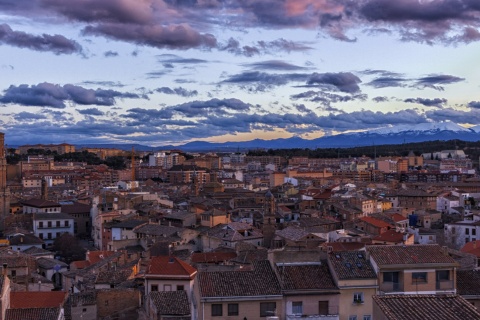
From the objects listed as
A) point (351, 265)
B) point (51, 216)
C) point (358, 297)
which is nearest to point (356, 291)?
point (358, 297)

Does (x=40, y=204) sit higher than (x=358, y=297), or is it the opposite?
(x=358, y=297)

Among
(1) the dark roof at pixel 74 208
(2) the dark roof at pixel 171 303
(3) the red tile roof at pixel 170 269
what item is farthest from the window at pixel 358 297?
(1) the dark roof at pixel 74 208

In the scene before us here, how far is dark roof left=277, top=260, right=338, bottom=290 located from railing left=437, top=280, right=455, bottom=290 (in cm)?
276

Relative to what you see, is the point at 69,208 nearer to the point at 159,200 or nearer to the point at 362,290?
the point at 159,200

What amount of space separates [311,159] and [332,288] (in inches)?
7164

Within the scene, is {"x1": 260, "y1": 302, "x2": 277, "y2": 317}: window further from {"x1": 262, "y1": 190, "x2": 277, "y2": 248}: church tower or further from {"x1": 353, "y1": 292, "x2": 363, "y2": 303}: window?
{"x1": 262, "y1": 190, "x2": 277, "y2": 248}: church tower

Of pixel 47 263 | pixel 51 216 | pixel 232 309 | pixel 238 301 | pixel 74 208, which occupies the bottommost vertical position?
pixel 47 263

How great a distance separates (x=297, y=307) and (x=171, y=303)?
5.31m

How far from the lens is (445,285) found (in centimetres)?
1784

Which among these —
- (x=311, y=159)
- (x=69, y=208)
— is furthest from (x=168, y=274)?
(x=311, y=159)

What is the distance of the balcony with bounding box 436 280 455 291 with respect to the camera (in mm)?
17766

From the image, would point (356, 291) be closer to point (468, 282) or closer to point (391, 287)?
point (391, 287)

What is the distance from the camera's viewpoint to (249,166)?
185 meters

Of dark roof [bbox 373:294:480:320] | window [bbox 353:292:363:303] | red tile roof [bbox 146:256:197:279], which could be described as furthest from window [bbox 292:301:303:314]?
red tile roof [bbox 146:256:197:279]
